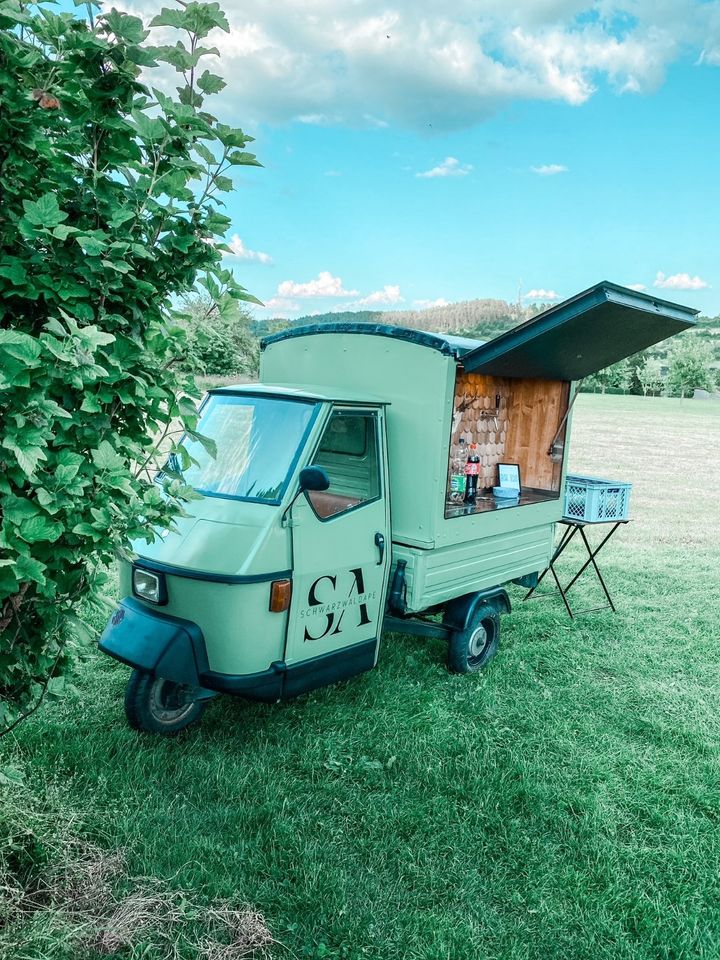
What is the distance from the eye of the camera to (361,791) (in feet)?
12.8

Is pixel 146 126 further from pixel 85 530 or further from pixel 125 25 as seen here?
pixel 85 530

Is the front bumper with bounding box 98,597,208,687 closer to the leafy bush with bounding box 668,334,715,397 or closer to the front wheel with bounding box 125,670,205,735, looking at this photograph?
the front wheel with bounding box 125,670,205,735

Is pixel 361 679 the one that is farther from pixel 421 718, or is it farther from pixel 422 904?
pixel 422 904

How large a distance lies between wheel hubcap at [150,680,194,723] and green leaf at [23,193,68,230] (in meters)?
3.06

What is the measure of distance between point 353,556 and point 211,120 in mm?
2791

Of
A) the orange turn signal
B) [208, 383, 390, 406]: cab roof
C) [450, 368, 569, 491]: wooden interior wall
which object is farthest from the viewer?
[450, 368, 569, 491]: wooden interior wall

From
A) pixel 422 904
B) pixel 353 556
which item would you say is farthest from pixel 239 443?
pixel 422 904

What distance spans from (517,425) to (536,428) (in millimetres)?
233

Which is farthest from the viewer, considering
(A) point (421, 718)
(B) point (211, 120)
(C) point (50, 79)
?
(A) point (421, 718)

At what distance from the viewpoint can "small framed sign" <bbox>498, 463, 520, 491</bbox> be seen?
663 centimetres

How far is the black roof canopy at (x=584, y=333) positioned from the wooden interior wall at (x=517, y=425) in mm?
433

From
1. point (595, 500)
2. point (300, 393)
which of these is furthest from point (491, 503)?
point (300, 393)

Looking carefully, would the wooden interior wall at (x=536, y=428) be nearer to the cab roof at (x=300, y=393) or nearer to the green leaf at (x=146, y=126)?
the cab roof at (x=300, y=393)

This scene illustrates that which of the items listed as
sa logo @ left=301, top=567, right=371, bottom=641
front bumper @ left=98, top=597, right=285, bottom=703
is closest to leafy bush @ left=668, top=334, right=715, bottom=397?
sa logo @ left=301, top=567, right=371, bottom=641
